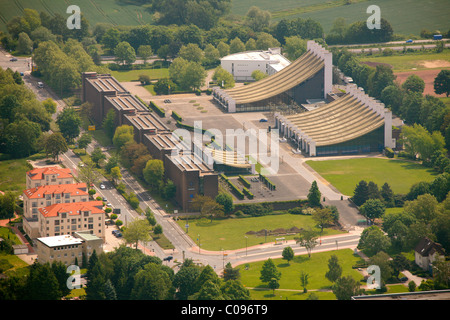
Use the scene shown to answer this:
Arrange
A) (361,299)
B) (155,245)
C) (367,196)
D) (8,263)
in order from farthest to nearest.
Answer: (367,196)
(155,245)
(8,263)
(361,299)

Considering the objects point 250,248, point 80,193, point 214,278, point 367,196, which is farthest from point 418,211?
point 80,193

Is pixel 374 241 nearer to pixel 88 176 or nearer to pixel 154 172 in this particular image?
pixel 154 172

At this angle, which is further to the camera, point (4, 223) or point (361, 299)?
point (4, 223)

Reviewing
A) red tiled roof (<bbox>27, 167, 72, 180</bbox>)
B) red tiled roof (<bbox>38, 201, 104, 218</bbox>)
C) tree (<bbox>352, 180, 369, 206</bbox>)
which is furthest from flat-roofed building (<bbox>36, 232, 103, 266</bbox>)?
tree (<bbox>352, 180, 369, 206</bbox>)

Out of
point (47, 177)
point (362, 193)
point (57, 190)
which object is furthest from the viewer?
point (47, 177)

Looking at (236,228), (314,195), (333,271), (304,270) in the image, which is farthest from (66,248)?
(314,195)

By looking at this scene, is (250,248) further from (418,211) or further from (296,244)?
(418,211)
